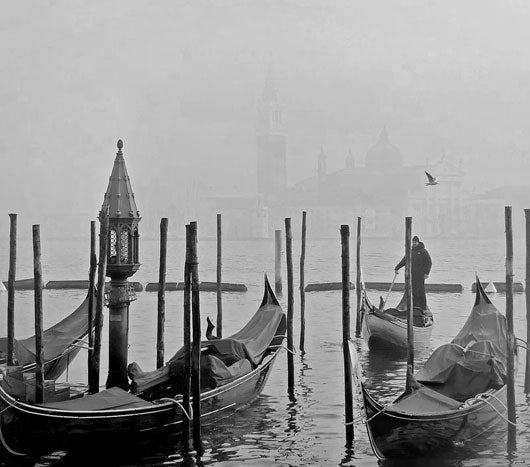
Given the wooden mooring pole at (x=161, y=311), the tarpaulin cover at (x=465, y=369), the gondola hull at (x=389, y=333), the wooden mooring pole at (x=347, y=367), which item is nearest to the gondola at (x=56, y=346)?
the wooden mooring pole at (x=161, y=311)

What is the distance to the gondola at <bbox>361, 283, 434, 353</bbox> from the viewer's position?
1296cm

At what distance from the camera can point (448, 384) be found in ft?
26.5

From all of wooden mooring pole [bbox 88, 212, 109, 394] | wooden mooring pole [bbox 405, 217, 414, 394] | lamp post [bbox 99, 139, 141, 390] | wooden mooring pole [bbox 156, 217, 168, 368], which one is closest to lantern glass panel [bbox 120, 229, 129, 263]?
lamp post [bbox 99, 139, 141, 390]

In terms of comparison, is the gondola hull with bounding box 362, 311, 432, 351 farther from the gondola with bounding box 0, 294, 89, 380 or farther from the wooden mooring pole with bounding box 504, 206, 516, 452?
the wooden mooring pole with bounding box 504, 206, 516, 452

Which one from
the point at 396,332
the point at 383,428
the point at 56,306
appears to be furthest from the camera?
the point at 56,306

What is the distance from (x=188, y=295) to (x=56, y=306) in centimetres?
1476

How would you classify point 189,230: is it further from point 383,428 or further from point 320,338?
point 320,338

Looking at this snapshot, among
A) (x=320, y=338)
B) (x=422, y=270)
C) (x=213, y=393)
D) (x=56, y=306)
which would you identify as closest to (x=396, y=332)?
(x=422, y=270)

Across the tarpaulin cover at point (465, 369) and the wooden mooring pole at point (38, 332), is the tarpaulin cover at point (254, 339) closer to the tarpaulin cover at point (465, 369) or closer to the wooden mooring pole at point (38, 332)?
the wooden mooring pole at point (38, 332)

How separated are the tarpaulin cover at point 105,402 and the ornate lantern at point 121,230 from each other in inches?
63.4

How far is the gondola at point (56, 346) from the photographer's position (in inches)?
367

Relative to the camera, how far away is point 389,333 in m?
13.1

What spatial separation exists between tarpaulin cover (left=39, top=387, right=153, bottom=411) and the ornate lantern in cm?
161

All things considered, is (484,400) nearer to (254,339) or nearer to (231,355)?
(231,355)
